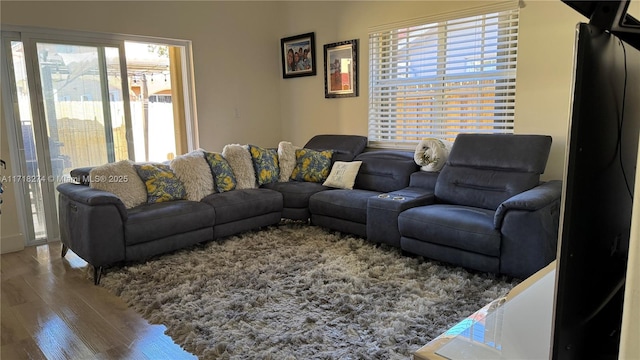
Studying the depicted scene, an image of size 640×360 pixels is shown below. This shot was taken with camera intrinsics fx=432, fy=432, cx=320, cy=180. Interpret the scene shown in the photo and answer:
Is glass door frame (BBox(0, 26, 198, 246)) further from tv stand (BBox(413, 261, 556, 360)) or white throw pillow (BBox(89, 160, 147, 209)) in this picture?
tv stand (BBox(413, 261, 556, 360))

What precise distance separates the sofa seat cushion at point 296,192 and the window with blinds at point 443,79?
101 centimetres

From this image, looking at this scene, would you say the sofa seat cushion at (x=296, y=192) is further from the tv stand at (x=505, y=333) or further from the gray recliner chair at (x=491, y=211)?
the tv stand at (x=505, y=333)

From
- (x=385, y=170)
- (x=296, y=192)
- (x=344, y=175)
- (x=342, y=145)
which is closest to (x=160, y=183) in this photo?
(x=296, y=192)

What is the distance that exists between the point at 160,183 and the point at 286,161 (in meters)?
1.43

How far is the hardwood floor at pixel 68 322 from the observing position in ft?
7.20

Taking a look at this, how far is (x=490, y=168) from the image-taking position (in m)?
3.51

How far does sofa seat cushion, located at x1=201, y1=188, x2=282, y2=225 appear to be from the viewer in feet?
12.5

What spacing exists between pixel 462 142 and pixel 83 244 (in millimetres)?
3130

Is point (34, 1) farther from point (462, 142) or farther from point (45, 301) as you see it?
point (462, 142)

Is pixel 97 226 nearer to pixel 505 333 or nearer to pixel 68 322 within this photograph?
pixel 68 322

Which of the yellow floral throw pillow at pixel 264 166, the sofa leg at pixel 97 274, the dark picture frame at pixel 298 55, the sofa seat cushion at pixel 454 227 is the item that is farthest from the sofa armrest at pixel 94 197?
the dark picture frame at pixel 298 55

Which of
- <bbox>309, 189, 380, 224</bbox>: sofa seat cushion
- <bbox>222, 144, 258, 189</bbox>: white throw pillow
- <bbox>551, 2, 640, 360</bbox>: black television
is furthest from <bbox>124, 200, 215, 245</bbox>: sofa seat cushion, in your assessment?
<bbox>551, 2, 640, 360</bbox>: black television

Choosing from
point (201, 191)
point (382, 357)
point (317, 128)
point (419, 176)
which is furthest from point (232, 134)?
point (382, 357)

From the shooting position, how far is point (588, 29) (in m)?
0.56
